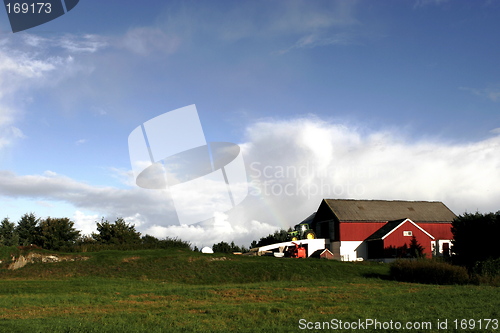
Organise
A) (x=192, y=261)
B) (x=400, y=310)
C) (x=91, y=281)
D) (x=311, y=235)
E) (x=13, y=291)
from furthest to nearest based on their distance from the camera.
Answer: (x=311, y=235)
(x=192, y=261)
(x=91, y=281)
(x=13, y=291)
(x=400, y=310)

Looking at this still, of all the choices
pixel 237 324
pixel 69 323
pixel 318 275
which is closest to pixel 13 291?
pixel 69 323

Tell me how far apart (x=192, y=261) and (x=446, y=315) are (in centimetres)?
2769

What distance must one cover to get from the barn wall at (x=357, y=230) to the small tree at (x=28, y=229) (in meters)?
43.4

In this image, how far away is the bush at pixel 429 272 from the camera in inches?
1080

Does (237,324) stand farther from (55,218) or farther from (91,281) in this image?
(55,218)

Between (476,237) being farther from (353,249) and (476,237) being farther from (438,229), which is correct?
(438,229)

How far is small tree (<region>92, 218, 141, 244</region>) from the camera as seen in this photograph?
6459cm

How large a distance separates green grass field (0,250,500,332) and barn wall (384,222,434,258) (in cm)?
2034

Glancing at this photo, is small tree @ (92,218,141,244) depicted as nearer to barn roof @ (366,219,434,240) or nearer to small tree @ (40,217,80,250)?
small tree @ (40,217,80,250)

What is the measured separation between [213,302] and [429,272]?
53.4ft

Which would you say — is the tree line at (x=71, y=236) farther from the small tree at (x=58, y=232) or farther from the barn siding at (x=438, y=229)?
the barn siding at (x=438, y=229)

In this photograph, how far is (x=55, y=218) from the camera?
6481 cm

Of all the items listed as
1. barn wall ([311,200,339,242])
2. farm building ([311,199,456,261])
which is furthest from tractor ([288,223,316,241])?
farm building ([311,199,456,261])

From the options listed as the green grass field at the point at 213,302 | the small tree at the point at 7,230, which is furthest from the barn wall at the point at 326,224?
the small tree at the point at 7,230
